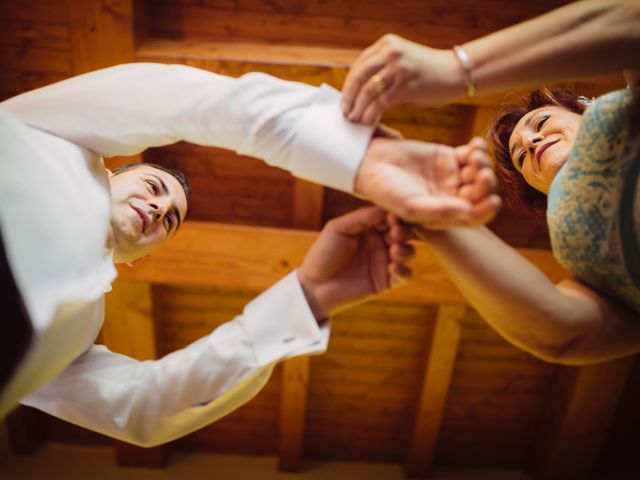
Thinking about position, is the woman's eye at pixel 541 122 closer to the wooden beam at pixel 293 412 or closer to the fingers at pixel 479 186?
the fingers at pixel 479 186

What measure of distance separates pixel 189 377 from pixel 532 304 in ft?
2.36

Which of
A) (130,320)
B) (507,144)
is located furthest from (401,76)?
(130,320)

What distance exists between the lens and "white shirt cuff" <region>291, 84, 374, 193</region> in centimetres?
98

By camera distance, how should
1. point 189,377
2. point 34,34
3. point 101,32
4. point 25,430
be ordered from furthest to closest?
1. point 25,430
2. point 34,34
3. point 101,32
4. point 189,377

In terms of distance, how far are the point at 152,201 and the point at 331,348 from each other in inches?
76.3

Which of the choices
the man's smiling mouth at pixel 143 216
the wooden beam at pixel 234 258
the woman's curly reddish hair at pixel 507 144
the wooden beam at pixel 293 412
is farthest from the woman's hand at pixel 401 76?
the wooden beam at pixel 293 412

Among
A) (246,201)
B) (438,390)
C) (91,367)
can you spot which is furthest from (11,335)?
(438,390)

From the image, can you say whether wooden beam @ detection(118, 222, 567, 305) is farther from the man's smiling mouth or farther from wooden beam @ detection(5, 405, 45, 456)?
wooden beam @ detection(5, 405, 45, 456)

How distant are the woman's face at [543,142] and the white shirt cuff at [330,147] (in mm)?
714

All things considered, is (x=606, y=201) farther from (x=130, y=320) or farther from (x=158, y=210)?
(x=130, y=320)

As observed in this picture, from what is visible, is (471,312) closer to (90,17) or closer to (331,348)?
(331,348)

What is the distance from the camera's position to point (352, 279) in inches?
43.4

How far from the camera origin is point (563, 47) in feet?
3.02

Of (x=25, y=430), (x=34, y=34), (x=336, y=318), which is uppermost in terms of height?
(x=34, y=34)
